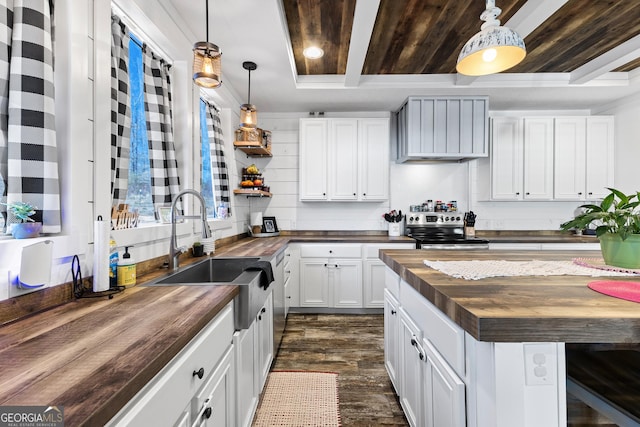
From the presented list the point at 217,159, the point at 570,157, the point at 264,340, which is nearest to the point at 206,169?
the point at 217,159

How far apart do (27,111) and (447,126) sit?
3.62 meters

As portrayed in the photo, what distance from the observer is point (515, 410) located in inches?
31.7

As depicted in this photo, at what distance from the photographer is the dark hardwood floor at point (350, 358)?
6.24 feet

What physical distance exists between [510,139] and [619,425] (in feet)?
11.9

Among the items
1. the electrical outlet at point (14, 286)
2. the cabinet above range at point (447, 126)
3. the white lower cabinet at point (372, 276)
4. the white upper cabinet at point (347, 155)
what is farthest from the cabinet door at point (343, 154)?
the electrical outlet at point (14, 286)

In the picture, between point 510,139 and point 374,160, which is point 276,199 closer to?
point 374,160

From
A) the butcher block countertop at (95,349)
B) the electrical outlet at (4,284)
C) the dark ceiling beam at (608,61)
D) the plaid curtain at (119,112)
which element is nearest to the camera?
the butcher block countertop at (95,349)

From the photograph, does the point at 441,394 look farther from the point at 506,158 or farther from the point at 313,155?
the point at 506,158

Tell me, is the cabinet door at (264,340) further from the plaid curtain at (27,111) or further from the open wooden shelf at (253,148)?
the open wooden shelf at (253,148)

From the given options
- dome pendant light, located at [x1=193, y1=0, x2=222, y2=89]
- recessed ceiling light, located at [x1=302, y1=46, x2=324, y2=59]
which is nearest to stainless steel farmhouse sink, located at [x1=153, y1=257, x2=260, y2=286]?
dome pendant light, located at [x1=193, y1=0, x2=222, y2=89]

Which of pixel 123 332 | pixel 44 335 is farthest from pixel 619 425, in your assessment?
pixel 44 335

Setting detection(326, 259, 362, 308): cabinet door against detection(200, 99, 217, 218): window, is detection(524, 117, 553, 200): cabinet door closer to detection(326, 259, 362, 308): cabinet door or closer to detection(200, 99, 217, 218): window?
detection(326, 259, 362, 308): cabinet door

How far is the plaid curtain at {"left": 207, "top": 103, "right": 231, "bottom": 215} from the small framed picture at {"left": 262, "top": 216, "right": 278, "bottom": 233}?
842 millimetres

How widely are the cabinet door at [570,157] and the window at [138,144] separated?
4.48 m
